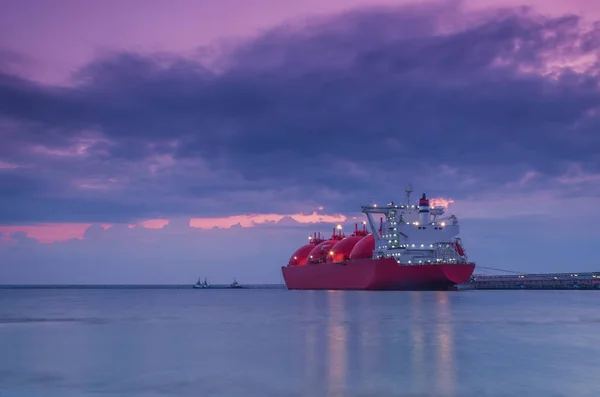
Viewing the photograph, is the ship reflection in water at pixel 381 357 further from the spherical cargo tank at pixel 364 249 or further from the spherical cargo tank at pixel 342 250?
the spherical cargo tank at pixel 342 250

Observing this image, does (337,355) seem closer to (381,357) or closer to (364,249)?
(381,357)

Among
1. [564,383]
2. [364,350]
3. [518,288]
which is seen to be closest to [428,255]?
[364,350]

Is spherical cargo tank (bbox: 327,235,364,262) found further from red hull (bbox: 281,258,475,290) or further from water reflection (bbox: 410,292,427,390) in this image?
water reflection (bbox: 410,292,427,390)

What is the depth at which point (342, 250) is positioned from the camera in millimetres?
84000

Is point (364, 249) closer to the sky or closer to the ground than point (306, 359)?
closer to the sky

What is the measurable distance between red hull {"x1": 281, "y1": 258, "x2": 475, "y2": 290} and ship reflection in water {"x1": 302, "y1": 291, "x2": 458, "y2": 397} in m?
28.8

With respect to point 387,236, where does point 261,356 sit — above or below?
below

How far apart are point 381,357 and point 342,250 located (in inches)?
2464

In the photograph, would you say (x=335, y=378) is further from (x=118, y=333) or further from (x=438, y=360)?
(x=118, y=333)

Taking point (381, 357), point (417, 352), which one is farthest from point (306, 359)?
point (417, 352)

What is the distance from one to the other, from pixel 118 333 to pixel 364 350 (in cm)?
1337

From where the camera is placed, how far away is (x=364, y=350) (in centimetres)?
2334

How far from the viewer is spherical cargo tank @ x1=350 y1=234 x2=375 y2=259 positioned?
76.7 metres

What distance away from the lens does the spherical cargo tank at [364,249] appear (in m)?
76.7
